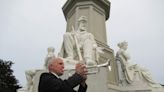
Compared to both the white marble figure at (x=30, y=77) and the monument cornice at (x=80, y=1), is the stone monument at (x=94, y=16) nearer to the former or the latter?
the monument cornice at (x=80, y=1)

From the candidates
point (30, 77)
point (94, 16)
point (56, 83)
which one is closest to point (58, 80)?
point (56, 83)

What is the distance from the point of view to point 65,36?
344 inches

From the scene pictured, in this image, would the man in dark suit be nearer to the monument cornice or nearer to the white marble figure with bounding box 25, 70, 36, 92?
the white marble figure with bounding box 25, 70, 36, 92

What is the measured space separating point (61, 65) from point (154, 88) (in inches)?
270

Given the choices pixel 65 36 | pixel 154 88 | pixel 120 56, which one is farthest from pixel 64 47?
pixel 154 88

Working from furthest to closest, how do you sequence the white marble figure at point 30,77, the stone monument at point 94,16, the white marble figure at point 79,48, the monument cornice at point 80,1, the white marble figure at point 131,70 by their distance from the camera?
the monument cornice at point 80,1, the stone monument at point 94,16, the white marble figure at point 131,70, the white marble figure at point 30,77, the white marble figure at point 79,48

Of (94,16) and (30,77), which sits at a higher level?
(94,16)

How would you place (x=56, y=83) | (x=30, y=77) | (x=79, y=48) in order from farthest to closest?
(x=30, y=77) → (x=79, y=48) → (x=56, y=83)

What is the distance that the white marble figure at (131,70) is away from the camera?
9438mm

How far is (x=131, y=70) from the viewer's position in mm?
9750

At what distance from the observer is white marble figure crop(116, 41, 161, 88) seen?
9.44 metres

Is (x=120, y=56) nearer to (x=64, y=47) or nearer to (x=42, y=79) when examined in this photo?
(x=64, y=47)

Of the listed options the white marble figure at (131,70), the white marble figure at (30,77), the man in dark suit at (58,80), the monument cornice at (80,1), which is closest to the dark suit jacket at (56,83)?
the man in dark suit at (58,80)

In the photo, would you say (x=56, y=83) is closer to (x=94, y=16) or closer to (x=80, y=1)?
(x=94, y=16)
